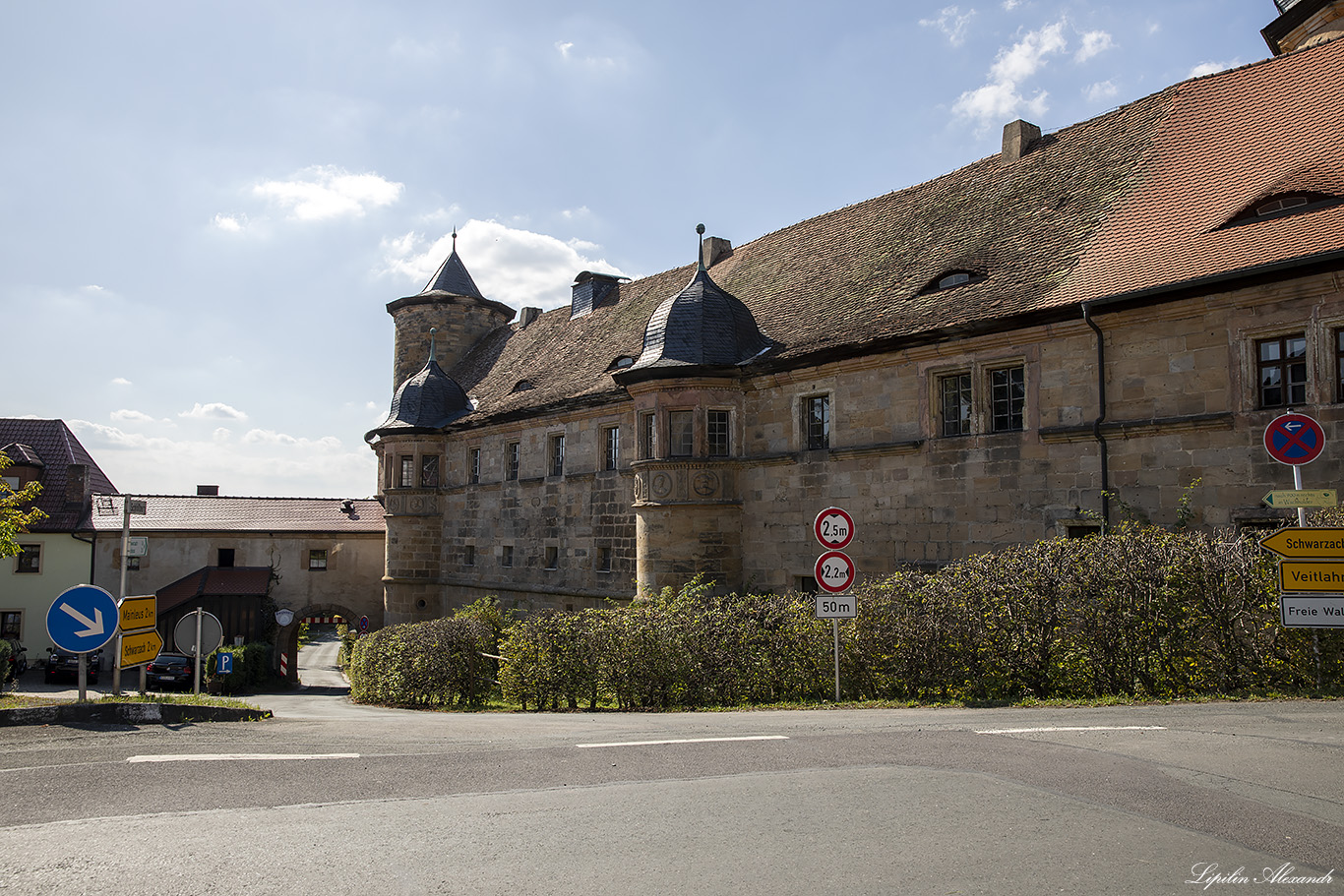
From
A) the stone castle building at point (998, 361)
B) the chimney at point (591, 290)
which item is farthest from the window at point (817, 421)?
the chimney at point (591, 290)

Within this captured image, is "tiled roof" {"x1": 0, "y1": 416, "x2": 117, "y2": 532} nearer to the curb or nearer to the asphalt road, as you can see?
the curb

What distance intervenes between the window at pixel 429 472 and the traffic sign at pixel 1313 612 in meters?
24.7

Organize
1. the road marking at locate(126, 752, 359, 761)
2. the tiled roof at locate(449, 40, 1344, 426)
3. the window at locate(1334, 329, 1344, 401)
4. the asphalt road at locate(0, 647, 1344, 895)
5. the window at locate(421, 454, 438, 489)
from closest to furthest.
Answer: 1. the asphalt road at locate(0, 647, 1344, 895)
2. the road marking at locate(126, 752, 359, 761)
3. the window at locate(1334, 329, 1344, 401)
4. the tiled roof at locate(449, 40, 1344, 426)
5. the window at locate(421, 454, 438, 489)

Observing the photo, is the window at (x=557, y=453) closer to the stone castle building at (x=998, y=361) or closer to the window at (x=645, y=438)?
the stone castle building at (x=998, y=361)

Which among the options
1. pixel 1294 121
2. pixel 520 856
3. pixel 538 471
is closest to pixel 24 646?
pixel 538 471

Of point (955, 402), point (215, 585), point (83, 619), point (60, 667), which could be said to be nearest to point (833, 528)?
point (955, 402)

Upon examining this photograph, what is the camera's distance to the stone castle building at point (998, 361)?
39.7ft

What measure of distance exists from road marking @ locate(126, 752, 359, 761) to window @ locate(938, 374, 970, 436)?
10764mm

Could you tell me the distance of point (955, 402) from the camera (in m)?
15.2

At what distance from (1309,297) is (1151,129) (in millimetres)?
6078

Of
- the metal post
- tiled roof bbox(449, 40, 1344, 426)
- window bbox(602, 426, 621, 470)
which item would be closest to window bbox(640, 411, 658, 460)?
tiled roof bbox(449, 40, 1344, 426)

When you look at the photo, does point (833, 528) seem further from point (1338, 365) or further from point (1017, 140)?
point (1017, 140)

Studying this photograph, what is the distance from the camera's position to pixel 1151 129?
16.4 meters

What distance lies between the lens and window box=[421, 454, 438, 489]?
97.2 ft
